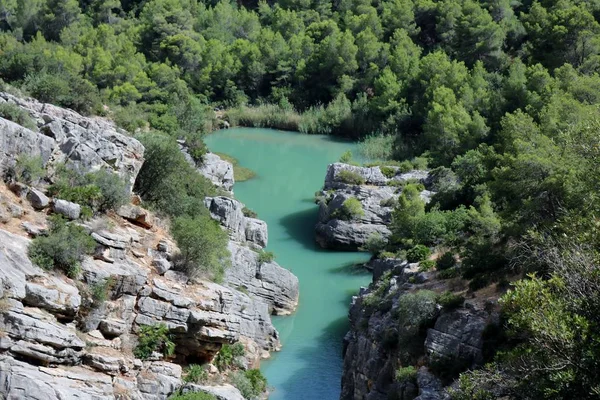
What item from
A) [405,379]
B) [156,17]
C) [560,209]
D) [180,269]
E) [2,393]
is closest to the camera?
[2,393]

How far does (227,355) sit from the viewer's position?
89.6ft

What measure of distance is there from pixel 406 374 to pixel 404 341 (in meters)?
1.77

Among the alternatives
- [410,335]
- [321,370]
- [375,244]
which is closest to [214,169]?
[375,244]

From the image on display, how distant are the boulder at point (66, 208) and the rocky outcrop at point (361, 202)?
69.5 ft

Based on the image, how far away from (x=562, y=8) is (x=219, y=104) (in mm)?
30082

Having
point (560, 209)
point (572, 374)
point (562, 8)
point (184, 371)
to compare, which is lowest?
point (184, 371)

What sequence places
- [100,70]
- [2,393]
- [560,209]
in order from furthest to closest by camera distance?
[100,70], [560,209], [2,393]

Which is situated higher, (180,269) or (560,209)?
(560,209)

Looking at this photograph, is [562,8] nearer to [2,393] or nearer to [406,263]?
[406,263]

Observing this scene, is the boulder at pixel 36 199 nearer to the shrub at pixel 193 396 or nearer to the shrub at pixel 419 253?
the shrub at pixel 193 396

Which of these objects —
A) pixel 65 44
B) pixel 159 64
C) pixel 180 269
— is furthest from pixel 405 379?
pixel 65 44

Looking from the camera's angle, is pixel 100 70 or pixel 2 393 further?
pixel 100 70

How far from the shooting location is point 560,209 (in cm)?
2186

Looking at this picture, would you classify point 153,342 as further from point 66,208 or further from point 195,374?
point 66,208
